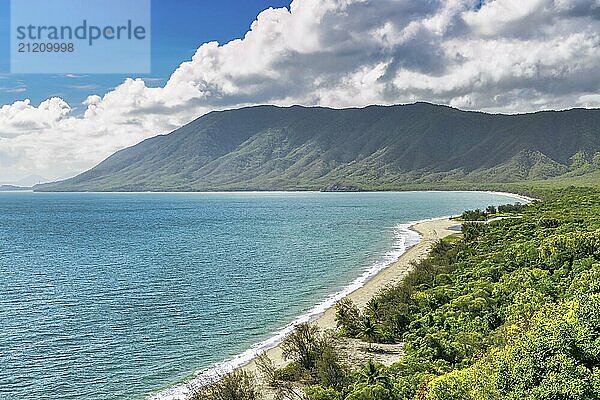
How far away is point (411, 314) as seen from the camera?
46688 millimetres

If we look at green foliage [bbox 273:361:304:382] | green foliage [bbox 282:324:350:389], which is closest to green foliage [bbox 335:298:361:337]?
green foliage [bbox 282:324:350:389]

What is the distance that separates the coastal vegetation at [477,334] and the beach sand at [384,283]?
149cm

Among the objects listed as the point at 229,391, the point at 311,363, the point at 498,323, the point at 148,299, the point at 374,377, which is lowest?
the point at 148,299

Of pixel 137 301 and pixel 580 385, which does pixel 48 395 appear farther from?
pixel 580 385

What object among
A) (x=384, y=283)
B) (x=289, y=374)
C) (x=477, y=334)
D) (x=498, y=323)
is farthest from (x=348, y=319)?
(x=384, y=283)

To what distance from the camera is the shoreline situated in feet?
123

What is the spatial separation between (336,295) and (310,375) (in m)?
28.8

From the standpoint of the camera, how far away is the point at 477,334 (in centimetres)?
3488

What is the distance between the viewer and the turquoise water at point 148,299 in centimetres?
4094

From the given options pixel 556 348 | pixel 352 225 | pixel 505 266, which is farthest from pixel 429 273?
pixel 352 225

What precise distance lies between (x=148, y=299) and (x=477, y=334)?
4176 cm

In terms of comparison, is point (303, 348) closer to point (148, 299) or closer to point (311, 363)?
point (311, 363)

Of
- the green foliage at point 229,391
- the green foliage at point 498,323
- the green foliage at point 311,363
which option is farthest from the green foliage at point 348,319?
the green foliage at point 229,391

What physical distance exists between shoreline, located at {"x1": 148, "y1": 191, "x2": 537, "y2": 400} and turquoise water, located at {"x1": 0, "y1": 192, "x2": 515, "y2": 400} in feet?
3.97
